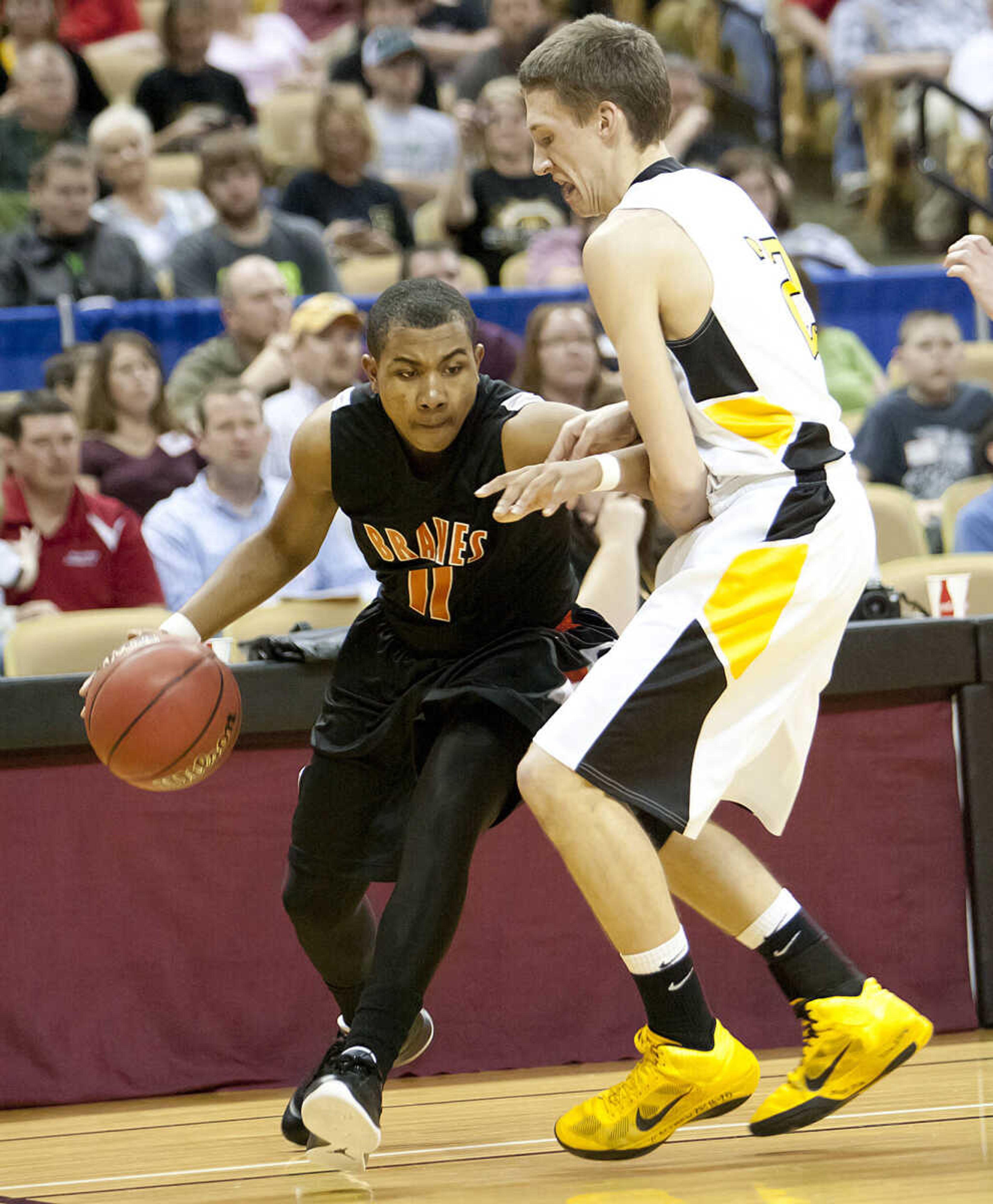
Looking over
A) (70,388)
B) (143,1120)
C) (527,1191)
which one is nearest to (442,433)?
(527,1191)

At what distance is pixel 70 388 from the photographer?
7.10 meters

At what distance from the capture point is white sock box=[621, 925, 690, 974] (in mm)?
3008

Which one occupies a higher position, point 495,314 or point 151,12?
point 151,12

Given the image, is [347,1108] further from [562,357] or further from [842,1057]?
[562,357]

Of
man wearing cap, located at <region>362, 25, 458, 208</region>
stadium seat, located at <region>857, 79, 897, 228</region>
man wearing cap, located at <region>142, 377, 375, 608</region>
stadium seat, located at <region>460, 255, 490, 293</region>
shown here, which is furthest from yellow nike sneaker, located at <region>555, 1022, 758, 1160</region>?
stadium seat, located at <region>857, 79, 897, 228</region>

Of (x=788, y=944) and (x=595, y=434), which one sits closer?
(x=595, y=434)

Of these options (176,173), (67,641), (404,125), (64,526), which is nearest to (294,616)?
(67,641)

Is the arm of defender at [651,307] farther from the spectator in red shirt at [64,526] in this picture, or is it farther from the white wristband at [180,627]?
the spectator in red shirt at [64,526]

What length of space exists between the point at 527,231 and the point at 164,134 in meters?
2.34

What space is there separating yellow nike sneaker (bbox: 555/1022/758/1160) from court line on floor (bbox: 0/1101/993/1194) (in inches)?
16.2

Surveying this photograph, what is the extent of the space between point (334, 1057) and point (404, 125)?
25.7 feet

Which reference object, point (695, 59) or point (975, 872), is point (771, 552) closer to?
point (975, 872)

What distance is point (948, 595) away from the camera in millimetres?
4527

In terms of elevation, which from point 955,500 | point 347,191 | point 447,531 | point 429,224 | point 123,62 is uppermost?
point 123,62
